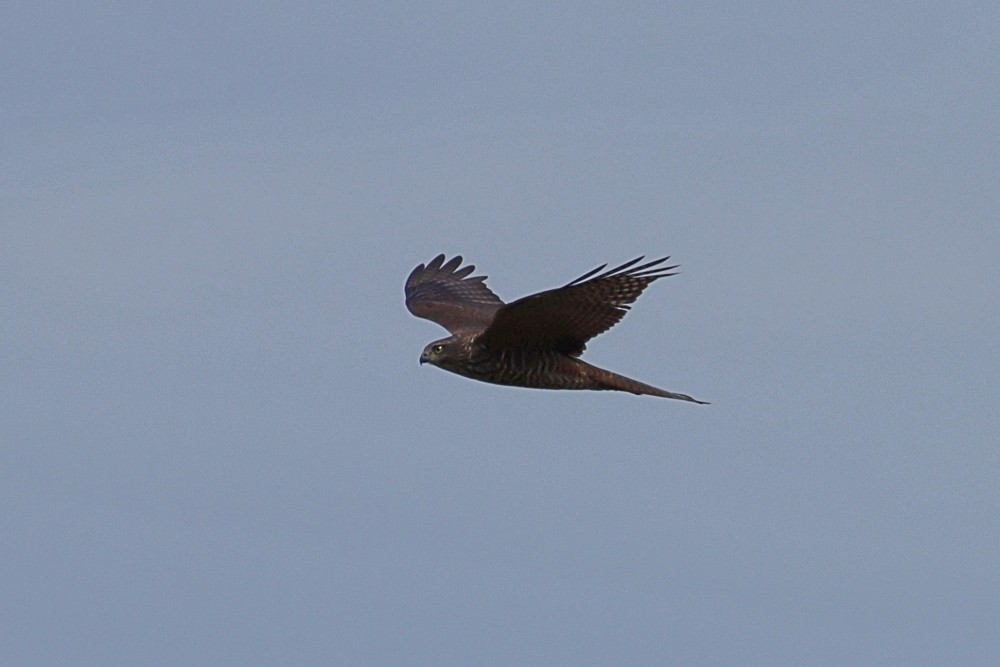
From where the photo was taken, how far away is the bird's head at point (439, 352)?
19.3 meters

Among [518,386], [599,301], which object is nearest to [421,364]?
[518,386]

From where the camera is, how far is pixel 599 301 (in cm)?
1812

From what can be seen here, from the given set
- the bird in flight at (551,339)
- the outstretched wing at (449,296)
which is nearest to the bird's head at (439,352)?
the bird in flight at (551,339)

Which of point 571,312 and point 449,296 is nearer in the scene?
point 571,312

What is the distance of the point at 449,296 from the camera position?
75.7 feet

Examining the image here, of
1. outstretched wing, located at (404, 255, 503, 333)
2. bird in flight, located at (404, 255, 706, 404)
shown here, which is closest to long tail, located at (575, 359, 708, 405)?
bird in flight, located at (404, 255, 706, 404)

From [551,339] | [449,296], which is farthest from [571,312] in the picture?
[449,296]

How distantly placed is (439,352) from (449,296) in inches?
149

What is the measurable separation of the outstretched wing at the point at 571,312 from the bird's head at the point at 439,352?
1.65ft

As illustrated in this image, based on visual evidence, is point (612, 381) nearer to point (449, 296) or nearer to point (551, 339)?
point (551, 339)

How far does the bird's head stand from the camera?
1928cm

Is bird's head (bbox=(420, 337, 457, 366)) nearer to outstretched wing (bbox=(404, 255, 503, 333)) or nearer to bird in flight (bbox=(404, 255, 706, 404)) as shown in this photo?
bird in flight (bbox=(404, 255, 706, 404))

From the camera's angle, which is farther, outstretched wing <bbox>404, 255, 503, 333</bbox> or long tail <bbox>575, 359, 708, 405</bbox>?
outstretched wing <bbox>404, 255, 503, 333</bbox>

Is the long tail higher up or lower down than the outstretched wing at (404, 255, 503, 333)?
lower down
